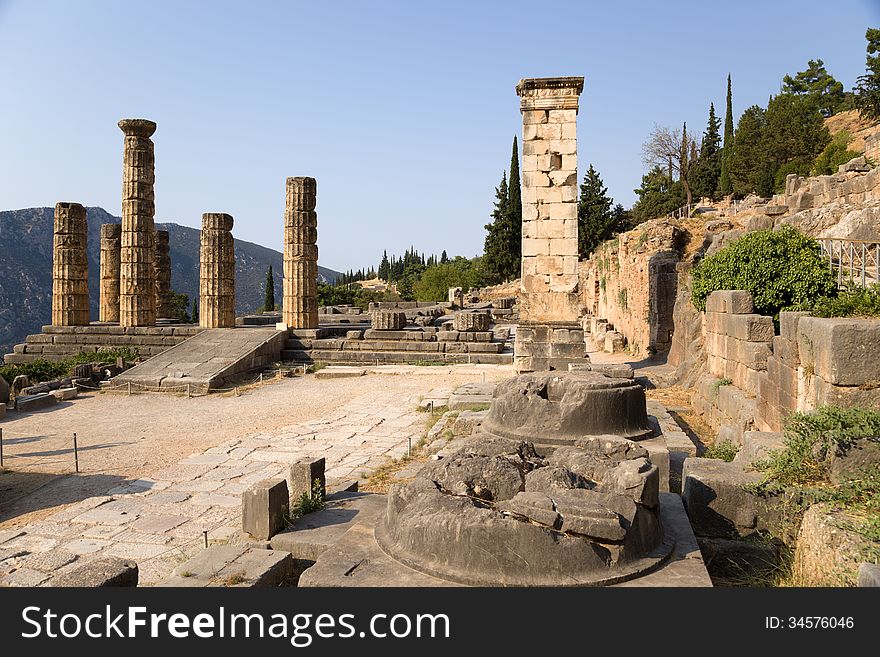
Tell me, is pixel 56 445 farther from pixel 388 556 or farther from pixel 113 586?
Answer: pixel 388 556

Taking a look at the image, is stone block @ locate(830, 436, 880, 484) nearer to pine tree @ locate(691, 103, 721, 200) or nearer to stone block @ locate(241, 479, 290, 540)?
stone block @ locate(241, 479, 290, 540)

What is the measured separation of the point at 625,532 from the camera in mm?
3084

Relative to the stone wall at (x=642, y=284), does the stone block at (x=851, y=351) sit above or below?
below

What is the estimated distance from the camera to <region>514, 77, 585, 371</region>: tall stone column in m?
11.9

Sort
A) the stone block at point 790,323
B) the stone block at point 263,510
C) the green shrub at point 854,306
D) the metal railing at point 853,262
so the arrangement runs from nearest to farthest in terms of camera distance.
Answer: the stone block at point 263,510
the green shrub at point 854,306
the stone block at point 790,323
the metal railing at point 853,262

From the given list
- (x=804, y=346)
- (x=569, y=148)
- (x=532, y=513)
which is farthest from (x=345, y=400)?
(x=532, y=513)

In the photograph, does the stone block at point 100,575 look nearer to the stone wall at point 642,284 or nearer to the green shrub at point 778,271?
the green shrub at point 778,271

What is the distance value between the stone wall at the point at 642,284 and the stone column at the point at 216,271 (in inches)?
456

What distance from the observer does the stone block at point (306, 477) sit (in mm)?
4902

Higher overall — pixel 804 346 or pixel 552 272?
pixel 552 272

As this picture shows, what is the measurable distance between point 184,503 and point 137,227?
553 inches

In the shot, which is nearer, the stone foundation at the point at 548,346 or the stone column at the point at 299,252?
the stone foundation at the point at 548,346

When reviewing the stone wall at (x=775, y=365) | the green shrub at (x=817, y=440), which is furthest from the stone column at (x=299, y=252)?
the green shrub at (x=817, y=440)
